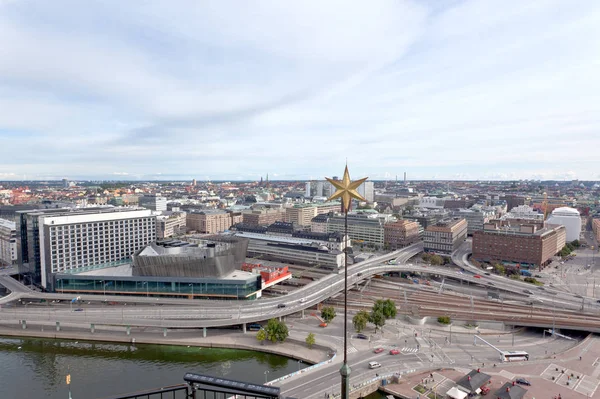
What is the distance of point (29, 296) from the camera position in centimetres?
4925

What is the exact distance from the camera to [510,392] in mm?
26344

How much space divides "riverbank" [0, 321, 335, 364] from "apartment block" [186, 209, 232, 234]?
6780cm

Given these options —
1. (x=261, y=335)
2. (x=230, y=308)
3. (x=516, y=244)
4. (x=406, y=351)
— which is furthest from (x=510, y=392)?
(x=516, y=244)

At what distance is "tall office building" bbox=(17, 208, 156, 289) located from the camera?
52594mm

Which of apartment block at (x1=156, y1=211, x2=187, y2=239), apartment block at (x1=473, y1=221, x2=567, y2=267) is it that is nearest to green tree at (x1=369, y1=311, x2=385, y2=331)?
apartment block at (x1=473, y1=221, x2=567, y2=267)

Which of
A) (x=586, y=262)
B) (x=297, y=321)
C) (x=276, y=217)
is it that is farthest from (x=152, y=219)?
(x=586, y=262)

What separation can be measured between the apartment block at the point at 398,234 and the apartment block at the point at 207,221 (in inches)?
1985

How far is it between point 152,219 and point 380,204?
392 ft

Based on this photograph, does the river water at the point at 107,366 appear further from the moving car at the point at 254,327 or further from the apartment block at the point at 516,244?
the apartment block at the point at 516,244

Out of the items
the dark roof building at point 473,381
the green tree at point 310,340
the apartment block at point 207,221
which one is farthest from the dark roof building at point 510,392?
the apartment block at point 207,221

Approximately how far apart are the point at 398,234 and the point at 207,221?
180ft

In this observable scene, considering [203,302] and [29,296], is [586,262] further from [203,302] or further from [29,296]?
[29,296]

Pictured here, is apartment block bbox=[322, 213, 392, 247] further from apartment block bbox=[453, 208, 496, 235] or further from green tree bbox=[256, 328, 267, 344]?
green tree bbox=[256, 328, 267, 344]

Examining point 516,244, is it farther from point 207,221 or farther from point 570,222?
point 207,221
